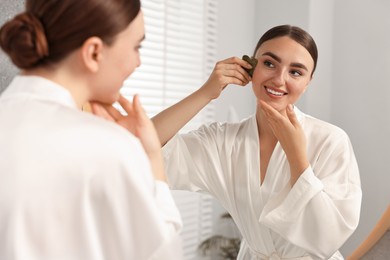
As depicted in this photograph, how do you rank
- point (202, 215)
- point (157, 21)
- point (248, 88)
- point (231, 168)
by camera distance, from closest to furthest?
point (231, 168), point (157, 21), point (202, 215), point (248, 88)

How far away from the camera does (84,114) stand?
25.0 inches

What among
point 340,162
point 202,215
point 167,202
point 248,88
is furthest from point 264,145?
point 248,88

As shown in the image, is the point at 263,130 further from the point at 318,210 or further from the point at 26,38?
the point at 26,38

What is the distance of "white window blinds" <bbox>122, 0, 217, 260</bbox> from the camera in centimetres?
224

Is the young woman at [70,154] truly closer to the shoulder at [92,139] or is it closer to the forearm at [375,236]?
the shoulder at [92,139]

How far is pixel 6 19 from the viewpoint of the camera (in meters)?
0.99

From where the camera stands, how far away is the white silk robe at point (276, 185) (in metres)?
1.21

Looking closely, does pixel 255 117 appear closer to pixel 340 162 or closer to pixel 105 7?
pixel 340 162

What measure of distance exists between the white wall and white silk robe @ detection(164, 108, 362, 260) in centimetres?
124

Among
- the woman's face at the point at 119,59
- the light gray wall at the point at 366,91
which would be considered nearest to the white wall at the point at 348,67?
the light gray wall at the point at 366,91

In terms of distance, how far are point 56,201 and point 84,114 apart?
98 mm

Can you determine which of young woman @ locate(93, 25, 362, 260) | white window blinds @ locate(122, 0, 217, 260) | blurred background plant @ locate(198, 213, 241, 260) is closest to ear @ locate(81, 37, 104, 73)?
young woman @ locate(93, 25, 362, 260)

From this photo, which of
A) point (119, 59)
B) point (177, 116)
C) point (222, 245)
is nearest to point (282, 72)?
point (177, 116)

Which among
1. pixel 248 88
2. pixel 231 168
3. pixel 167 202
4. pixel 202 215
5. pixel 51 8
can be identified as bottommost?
pixel 202 215
